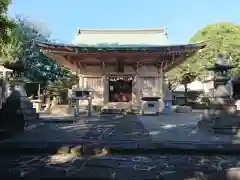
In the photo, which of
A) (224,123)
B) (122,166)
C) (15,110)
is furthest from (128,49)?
(122,166)

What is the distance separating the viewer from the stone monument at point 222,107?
921cm

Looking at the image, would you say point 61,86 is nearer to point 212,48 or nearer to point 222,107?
point 212,48

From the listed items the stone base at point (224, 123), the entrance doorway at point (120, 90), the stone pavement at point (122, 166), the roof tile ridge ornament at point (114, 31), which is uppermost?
the roof tile ridge ornament at point (114, 31)

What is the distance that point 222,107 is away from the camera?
9.68 m

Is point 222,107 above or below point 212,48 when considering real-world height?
below

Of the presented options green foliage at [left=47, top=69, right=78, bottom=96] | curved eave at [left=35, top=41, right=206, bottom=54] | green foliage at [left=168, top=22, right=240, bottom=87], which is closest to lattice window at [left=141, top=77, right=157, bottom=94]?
curved eave at [left=35, top=41, right=206, bottom=54]

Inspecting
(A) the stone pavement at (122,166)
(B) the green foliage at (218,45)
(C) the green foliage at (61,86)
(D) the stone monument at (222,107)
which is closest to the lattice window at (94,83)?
(C) the green foliage at (61,86)

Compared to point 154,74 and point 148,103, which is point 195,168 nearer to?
point 148,103

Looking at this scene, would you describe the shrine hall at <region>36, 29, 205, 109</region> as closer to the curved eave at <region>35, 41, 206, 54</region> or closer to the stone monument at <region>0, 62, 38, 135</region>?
the curved eave at <region>35, 41, 206, 54</region>

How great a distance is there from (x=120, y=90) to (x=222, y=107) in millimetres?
12465

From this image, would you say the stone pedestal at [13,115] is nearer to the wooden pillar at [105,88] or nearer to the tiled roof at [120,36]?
the wooden pillar at [105,88]

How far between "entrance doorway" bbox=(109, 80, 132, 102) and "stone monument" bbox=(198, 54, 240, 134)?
1129cm

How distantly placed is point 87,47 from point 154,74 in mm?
5286

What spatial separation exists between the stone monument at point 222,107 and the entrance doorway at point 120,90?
11295mm
